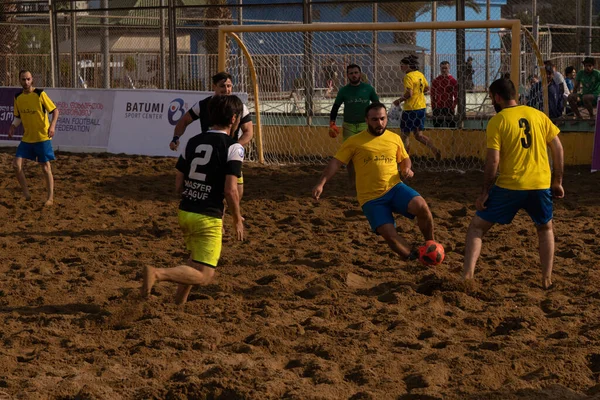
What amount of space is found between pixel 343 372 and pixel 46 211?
6.75m

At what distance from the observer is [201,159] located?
6.24m

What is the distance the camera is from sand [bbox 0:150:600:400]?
5035 millimetres

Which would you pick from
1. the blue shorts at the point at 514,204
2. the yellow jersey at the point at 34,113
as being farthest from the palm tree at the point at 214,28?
the blue shorts at the point at 514,204

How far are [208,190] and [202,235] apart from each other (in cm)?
32

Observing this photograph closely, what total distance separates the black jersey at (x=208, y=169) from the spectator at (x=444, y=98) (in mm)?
9364

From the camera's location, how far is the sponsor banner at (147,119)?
1584 cm

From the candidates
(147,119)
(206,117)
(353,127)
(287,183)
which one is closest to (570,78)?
(287,183)

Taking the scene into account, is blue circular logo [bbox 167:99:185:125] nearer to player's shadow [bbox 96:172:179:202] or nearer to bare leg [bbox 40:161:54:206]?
player's shadow [bbox 96:172:179:202]

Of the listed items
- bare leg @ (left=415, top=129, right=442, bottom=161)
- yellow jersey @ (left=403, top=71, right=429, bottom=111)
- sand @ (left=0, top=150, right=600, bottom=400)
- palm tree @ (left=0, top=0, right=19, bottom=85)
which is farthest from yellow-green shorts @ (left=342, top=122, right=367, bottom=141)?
palm tree @ (left=0, top=0, right=19, bottom=85)

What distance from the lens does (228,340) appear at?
5918 mm

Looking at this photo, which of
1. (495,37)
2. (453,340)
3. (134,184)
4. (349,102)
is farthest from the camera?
(495,37)

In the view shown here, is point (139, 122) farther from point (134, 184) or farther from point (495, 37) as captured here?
point (495, 37)

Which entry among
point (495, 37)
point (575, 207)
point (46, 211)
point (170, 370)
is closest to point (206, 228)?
point (170, 370)

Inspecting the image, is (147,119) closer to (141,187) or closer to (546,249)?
(141,187)
